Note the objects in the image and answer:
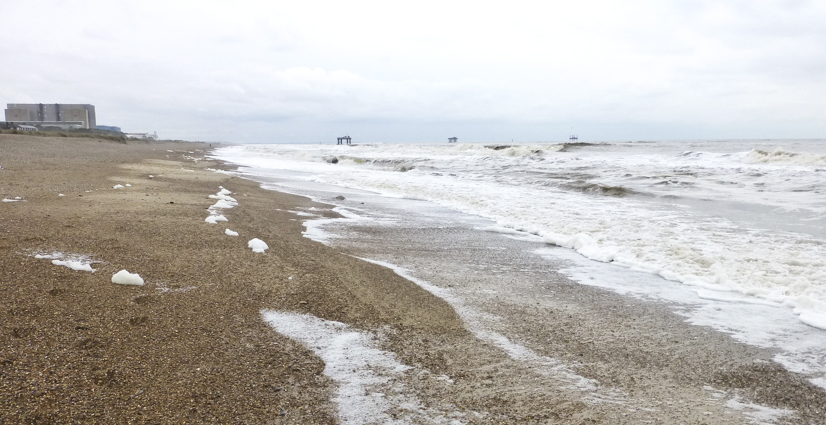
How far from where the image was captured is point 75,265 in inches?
144

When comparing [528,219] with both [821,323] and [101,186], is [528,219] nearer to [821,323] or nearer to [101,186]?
[821,323]

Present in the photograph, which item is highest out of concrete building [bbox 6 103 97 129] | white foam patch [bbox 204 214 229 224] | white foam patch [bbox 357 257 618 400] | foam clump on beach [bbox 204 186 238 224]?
concrete building [bbox 6 103 97 129]

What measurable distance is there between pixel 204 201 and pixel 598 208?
682 cm

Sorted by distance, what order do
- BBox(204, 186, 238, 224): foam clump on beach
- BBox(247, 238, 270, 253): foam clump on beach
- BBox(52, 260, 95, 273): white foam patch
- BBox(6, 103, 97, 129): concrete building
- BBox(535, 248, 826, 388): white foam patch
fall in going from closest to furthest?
BBox(535, 248, 826, 388): white foam patch → BBox(52, 260, 95, 273): white foam patch → BBox(247, 238, 270, 253): foam clump on beach → BBox(204, 186, 238, 224): foam clump on beach → BBox(6, 103, 97, 129): concrete building

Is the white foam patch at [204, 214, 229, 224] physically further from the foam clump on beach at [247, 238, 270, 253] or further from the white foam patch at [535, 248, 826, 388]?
the white foam patch at [535, 248, 826, 388]

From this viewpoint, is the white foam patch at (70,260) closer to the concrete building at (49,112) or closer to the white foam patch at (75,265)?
the white foam patch at (75,265)

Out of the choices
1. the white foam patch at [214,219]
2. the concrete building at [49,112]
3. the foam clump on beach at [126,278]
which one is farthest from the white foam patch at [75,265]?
the concrete building at [49,112]

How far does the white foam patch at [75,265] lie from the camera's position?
11.8 feet

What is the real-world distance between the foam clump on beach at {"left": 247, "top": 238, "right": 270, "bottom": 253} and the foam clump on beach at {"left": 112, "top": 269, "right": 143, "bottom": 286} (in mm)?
1488

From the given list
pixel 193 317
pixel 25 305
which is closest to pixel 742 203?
pixel 193 317

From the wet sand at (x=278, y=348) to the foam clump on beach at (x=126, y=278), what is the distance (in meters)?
0.06

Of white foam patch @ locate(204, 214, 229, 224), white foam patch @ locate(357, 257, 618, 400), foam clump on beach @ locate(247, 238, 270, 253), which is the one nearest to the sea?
white foam patch @ locate(357, 257, 618, 400)

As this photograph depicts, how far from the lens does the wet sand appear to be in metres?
2.16

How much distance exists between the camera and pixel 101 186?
871cm
